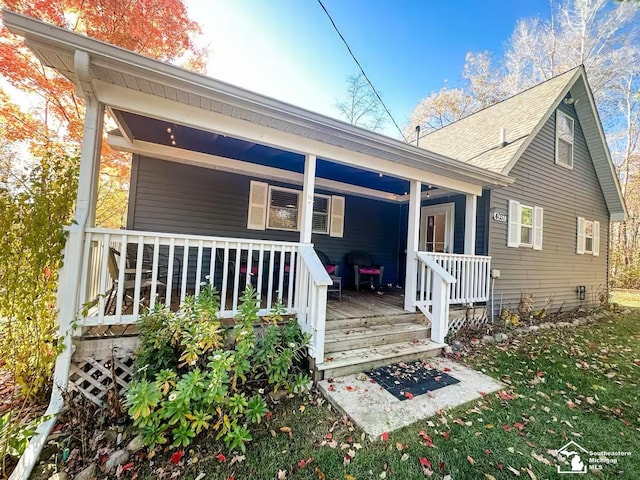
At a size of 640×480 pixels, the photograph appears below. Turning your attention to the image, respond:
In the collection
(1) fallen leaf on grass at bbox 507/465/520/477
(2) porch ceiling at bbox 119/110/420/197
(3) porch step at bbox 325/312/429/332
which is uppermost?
(2) porch ceiling at bbox 119/110/420/197

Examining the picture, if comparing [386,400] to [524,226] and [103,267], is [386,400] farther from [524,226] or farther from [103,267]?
[524,226]

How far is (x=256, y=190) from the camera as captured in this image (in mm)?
6047

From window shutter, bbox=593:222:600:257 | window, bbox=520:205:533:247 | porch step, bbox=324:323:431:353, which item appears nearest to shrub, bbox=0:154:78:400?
porch step, bbox=324:323:431:353

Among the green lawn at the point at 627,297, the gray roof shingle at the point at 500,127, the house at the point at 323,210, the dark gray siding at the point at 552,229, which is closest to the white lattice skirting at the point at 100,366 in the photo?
the house at the point at 323,210

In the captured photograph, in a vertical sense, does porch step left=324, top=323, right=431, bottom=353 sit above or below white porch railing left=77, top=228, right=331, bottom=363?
below

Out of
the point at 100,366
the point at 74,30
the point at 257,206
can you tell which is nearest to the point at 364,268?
the point at 257,206

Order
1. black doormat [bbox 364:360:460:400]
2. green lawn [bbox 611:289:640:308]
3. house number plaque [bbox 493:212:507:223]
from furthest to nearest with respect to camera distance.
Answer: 1. green lawn [bbox 611:289:640:308]
2. house number plaque [bbox 493:212:507:223]
3. black doormat [bbox 364:360:460:400]

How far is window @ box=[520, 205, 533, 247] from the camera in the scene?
22.3 feet

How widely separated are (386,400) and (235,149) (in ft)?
15.2

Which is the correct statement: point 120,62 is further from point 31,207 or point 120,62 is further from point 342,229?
point 342,229

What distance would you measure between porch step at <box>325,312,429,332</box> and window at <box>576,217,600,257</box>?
22.7 feet

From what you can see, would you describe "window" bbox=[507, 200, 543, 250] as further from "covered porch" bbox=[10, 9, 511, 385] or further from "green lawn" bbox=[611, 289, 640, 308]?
"green lawn" bbox=[611, 289, 640, 308]

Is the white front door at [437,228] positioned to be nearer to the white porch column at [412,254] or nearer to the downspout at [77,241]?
the white porch column at [412,254]

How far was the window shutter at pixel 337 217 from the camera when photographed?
6918 millimetres
